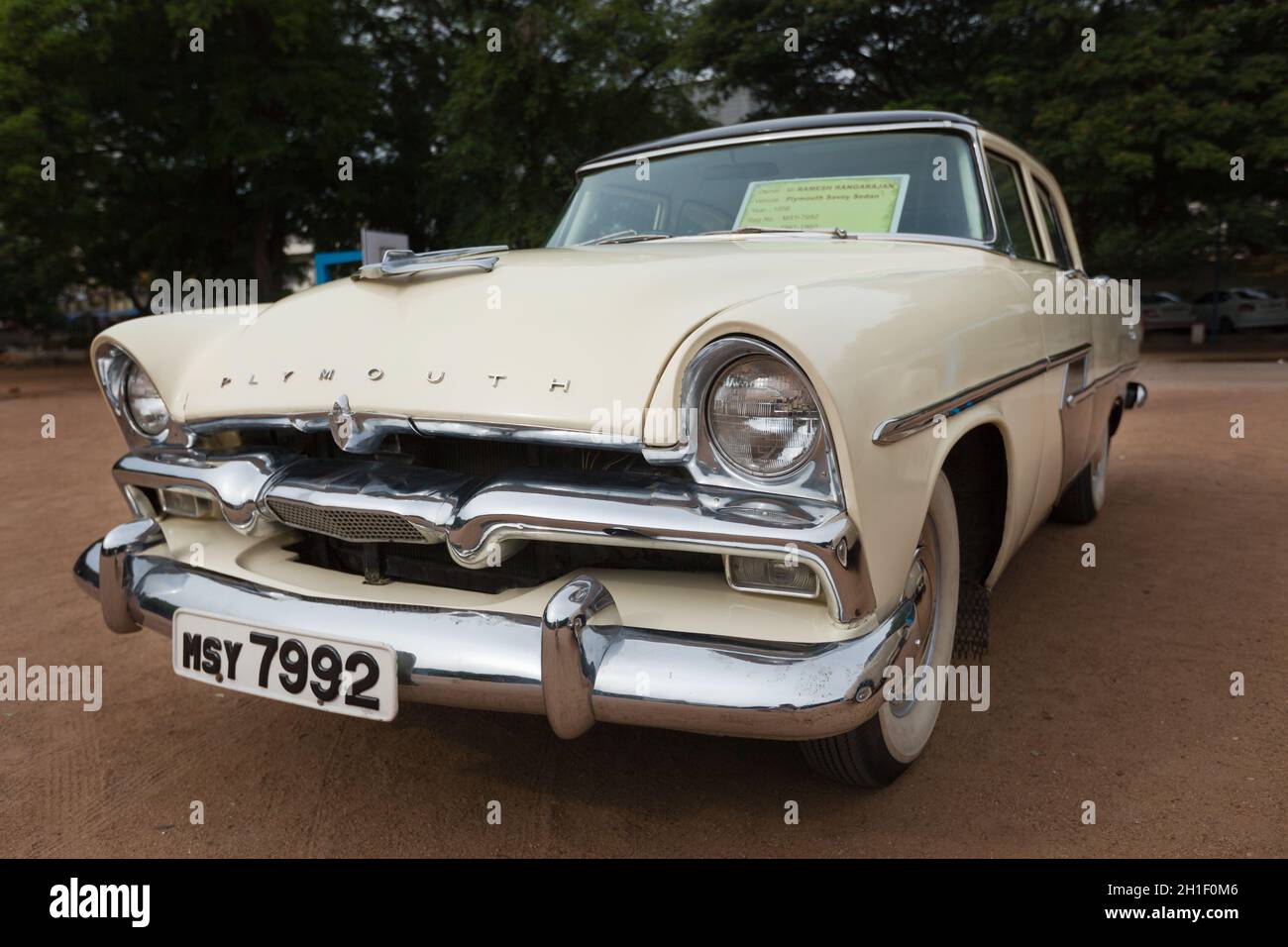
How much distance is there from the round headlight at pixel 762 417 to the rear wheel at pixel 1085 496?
3.09 m

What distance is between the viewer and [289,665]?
72.7 inches

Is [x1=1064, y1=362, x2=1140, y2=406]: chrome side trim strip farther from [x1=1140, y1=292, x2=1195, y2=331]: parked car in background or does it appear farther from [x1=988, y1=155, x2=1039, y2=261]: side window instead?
[x1=1140, y1=292, x2=1195, y2=331]: parked car in background

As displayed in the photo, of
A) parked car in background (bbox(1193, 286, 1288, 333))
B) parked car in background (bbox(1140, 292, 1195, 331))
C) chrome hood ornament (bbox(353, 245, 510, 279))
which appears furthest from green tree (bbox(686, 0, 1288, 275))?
chrome hood ornament (bbox(353, 245, 510, 279))

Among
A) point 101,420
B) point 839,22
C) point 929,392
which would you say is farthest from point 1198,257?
point 929,392

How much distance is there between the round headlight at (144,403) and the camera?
246cm

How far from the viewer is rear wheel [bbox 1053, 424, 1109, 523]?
4.35m

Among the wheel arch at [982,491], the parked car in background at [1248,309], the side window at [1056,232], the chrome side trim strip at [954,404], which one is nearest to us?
the chrome side trim strip at [954,404]

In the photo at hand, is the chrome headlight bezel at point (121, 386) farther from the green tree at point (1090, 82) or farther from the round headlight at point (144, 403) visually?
the green tree at point (1090, 82)

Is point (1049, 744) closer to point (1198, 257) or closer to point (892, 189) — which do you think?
point (892, 189)

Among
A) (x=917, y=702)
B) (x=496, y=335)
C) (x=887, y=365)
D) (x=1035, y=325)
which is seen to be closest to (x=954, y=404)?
(x=887, y=365)

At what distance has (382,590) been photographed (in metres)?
1.94

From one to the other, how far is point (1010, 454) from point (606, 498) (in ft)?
3.87

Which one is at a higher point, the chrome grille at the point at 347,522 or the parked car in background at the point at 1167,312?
the parked car in background at the point at 1167,312

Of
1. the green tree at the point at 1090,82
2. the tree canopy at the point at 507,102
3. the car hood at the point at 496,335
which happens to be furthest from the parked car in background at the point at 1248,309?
the car hood at the point at 496,335
